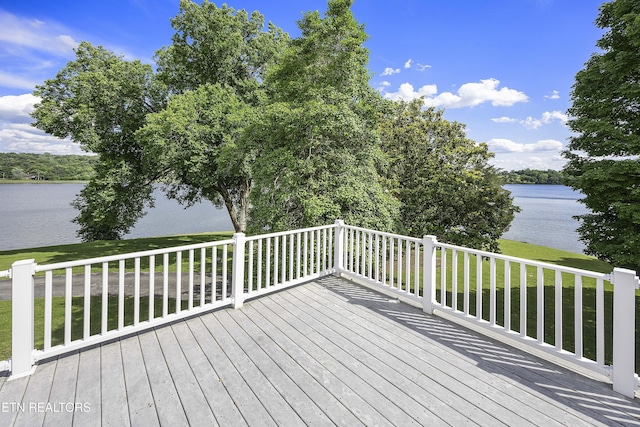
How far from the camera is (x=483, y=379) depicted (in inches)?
86.4

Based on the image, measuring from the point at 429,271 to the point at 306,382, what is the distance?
188 centimetres

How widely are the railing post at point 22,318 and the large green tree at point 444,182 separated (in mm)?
7549

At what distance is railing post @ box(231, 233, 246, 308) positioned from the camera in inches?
131

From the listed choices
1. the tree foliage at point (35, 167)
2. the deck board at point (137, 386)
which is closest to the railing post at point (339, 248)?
the deck board at point (137, 386)

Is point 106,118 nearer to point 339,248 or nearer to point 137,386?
point 339,248

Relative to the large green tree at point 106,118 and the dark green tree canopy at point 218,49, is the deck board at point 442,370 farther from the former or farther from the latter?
the large green tree at point 106,118

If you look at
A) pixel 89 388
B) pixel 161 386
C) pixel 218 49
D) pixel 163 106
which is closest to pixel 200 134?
pixel 163 106

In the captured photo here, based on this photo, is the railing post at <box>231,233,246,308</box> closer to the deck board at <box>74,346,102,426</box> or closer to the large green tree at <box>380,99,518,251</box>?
the deck board at <box>74,346,102,426</box>

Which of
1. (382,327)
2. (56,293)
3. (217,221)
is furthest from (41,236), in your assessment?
(382,327)

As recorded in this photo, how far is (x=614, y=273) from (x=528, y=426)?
1287mm

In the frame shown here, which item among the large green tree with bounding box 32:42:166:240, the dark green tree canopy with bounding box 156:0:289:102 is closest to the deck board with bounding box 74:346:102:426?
the large green tree with bounding box 32:42:166:240

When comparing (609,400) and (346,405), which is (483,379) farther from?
(346,405)

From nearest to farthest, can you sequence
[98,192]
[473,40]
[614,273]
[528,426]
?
[528,426] → [614,273] → [473,40] → [98,192]

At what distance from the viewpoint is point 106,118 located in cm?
1096
